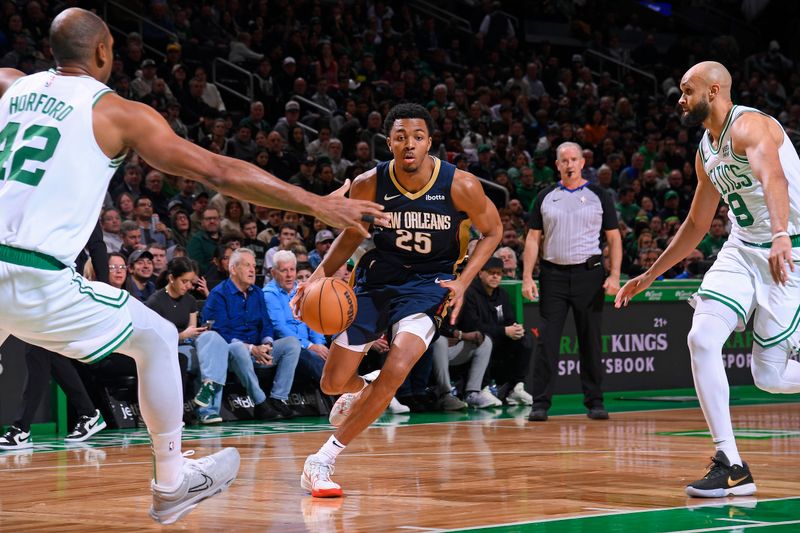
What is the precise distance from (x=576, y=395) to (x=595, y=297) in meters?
2.55

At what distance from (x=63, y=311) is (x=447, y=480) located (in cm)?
261

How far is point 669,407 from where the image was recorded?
11.3 metres

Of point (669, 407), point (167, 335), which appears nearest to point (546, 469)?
point (167, 335)

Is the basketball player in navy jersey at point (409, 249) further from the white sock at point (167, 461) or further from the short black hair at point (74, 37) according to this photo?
the short black hair at point (74, 37)

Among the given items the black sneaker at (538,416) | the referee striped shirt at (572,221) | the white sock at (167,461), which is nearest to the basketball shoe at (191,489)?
the white sock at (167,461)

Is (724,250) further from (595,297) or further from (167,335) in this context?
(595,297)

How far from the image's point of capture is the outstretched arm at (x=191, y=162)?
4.07 metres

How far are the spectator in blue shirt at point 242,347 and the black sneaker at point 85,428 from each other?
1046mm

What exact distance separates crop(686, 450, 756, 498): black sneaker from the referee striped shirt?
4541mm

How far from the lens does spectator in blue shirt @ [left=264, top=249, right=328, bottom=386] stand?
35.0ft

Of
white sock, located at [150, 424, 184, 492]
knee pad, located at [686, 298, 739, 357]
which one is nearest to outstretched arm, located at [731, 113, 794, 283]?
knee pad, located at [686, 298, 739, 357]

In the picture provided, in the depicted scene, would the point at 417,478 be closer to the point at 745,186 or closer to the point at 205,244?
the point at 745,186

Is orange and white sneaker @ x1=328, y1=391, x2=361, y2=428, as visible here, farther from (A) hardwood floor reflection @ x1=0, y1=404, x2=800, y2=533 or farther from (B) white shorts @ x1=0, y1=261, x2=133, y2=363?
(B) white shorts @ x1=0, y1=261, x2=133, y2=363

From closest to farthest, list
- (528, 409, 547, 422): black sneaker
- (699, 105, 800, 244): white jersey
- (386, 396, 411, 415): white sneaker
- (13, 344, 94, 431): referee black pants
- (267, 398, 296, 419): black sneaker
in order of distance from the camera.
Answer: (699, 105, 800, 244): white jersey
(13, 344, 94, 431): referee black pants
(528, 409, 547, 422): black sneaker
(267, 398, 296, 419): black sneaker
(386, 396, 411, 415): white sneaker
